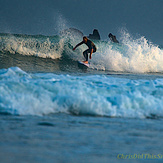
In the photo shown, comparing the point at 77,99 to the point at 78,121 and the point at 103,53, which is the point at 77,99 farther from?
the point at 103,53

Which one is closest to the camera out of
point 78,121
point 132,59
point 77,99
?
point 78,121

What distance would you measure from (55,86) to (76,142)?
2.74 m

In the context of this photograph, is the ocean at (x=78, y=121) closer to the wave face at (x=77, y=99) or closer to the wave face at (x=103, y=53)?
the wave face at (x=77, y=99)

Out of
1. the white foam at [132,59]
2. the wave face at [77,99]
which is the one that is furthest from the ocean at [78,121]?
the white foam at [132,59]

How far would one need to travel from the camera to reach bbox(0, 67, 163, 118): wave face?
210 inches

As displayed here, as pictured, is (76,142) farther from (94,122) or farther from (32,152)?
(94,122)

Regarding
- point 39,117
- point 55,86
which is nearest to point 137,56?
point 55,86

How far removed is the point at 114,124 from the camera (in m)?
4.64

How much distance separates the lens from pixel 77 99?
568 centimetres

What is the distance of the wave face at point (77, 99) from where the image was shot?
5.34 metres

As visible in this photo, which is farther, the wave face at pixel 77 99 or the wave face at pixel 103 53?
the wave face at pixel 103 53

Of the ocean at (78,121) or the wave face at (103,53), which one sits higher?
the wave face at (103,53)

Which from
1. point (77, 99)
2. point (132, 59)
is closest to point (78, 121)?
point (77, 99)

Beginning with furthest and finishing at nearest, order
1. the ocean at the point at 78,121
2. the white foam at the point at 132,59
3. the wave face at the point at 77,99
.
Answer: the white foam at the point at 132,59
the wave face at the point at 77,99
the ocean at the point at 78,121
